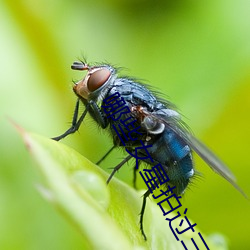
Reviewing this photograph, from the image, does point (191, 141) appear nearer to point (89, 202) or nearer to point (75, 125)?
point (75, 125)

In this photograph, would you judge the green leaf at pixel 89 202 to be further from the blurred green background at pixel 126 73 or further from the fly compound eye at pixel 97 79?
the blurred green background at pixel 126 73

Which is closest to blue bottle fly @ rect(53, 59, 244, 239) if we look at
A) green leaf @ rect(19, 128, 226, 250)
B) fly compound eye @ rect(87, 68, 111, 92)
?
fly compound eye @ rect(87, 68, 111, 92)

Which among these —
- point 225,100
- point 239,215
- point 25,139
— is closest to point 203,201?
point 239,215

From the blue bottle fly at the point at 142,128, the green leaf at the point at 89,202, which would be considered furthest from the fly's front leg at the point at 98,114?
the green leaf at the point at 89,202

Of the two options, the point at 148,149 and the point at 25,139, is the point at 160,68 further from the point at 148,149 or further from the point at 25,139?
the point at 25,139

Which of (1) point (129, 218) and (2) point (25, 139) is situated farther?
(1) point (129, 218)

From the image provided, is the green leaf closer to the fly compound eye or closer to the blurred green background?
the fly compound eye
